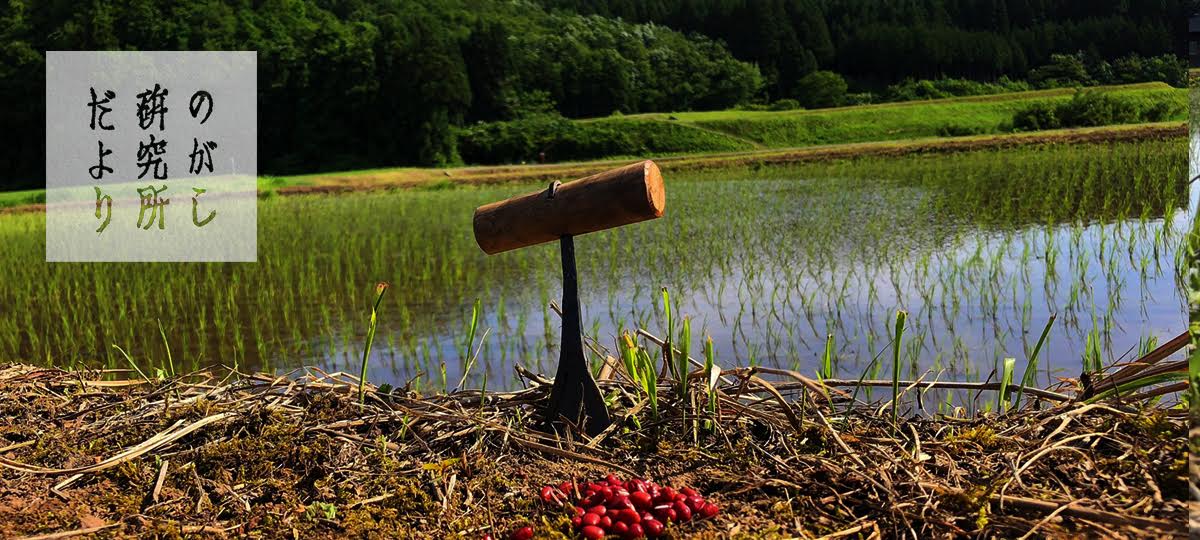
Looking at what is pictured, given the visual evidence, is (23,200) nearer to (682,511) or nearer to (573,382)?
(573,382)

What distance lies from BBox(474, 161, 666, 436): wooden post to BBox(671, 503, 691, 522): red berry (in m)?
0.64

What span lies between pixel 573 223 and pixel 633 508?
38.4 inches

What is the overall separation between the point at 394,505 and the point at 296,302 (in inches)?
178

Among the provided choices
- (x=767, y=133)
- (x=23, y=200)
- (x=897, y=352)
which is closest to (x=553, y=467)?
(x=897, y=352)

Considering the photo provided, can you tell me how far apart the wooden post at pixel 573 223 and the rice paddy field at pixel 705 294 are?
1.01 ft

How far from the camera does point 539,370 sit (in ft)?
14.9

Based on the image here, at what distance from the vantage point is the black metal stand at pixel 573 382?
117 inches

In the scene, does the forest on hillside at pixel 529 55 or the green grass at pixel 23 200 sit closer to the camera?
the green grass at pixel 23 200

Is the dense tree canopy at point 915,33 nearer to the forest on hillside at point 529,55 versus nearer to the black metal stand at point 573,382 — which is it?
the forest on hillside at point 529,55

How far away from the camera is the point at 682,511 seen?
7.78 feet

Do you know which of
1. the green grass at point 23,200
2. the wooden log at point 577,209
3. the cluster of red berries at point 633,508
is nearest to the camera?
the cluster of red berries at point 633,508

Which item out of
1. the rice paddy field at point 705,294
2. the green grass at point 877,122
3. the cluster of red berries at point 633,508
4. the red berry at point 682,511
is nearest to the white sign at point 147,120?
the green grass at point 877,122

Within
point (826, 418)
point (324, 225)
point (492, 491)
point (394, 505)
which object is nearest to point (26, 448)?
point (394, 505)

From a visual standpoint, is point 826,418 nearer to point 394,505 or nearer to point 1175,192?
point 394,505
